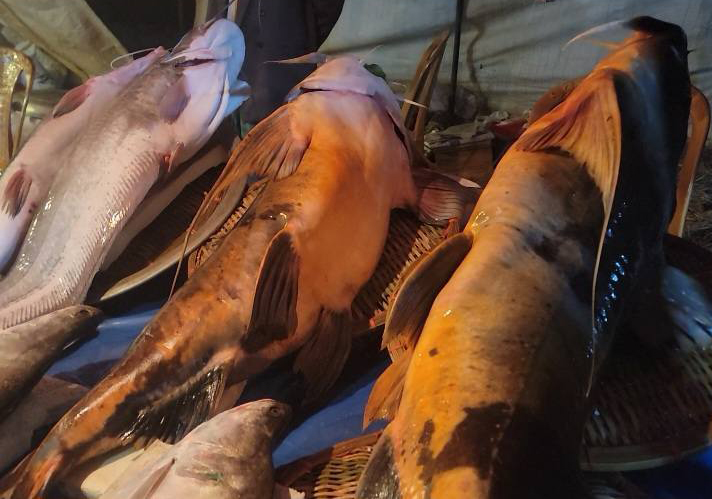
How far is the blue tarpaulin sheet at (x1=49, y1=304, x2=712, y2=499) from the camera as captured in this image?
1.03 metres

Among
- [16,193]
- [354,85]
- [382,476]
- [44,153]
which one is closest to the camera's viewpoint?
[382,476]

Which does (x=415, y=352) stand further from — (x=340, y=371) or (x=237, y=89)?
(x=237, y=89)

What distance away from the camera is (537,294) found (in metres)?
0.88

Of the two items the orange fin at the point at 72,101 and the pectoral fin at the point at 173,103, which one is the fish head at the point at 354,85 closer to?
the pectoral fin at the point at 173,103

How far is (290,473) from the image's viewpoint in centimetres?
101

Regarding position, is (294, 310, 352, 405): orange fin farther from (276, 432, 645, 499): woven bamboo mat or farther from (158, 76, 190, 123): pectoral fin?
(158, 76, 190, 123): pectoral fin

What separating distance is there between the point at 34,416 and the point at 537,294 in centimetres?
108

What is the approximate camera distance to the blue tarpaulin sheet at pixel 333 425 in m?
1.03

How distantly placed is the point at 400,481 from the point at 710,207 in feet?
6.36

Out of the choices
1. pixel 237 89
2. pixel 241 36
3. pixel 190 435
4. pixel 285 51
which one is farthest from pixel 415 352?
pixel 285 51

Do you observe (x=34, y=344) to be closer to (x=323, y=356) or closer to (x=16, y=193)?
(x=16, y=193)

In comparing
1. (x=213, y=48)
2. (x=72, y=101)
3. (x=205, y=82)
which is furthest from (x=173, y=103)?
(x=72, y=101)

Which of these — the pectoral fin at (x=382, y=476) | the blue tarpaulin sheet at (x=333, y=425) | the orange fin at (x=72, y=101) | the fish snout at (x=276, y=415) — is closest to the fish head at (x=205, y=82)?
the orange fin at (x=72, y=101)

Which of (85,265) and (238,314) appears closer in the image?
(238,314)
